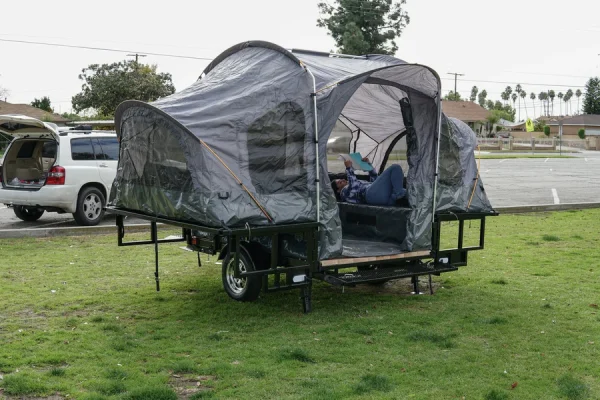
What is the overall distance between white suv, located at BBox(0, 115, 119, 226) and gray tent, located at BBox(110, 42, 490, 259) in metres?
5.13

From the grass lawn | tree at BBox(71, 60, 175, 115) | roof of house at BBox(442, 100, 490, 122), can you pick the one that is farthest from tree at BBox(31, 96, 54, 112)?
the grass lawn

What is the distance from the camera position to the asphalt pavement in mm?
14812

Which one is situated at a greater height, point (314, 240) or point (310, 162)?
point (310, 162)

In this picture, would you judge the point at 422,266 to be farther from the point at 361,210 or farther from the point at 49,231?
the point at 49,231

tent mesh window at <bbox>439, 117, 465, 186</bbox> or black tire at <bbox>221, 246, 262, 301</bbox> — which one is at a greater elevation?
tent mesh window at <bbox>439, 117, 465, 186</bbox>

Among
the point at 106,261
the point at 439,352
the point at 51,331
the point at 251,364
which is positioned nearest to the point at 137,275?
the point at 106,261

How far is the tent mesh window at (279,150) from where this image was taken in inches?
300

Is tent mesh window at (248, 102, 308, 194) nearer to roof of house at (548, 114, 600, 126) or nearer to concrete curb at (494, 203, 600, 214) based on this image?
concrete curb at (494, 203, 600, 214)

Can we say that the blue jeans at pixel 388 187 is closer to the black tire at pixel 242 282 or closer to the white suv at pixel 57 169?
the black tire at pixel 242 282

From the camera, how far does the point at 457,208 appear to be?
29.5ft

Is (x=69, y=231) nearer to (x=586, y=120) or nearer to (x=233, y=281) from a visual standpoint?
(x=233, y=281)

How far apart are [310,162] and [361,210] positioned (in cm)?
194

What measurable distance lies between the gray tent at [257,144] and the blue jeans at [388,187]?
0.33 metres

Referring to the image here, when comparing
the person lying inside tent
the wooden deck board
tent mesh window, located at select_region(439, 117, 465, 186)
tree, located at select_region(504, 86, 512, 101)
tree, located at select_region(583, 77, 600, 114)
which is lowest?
the wooden deck board
